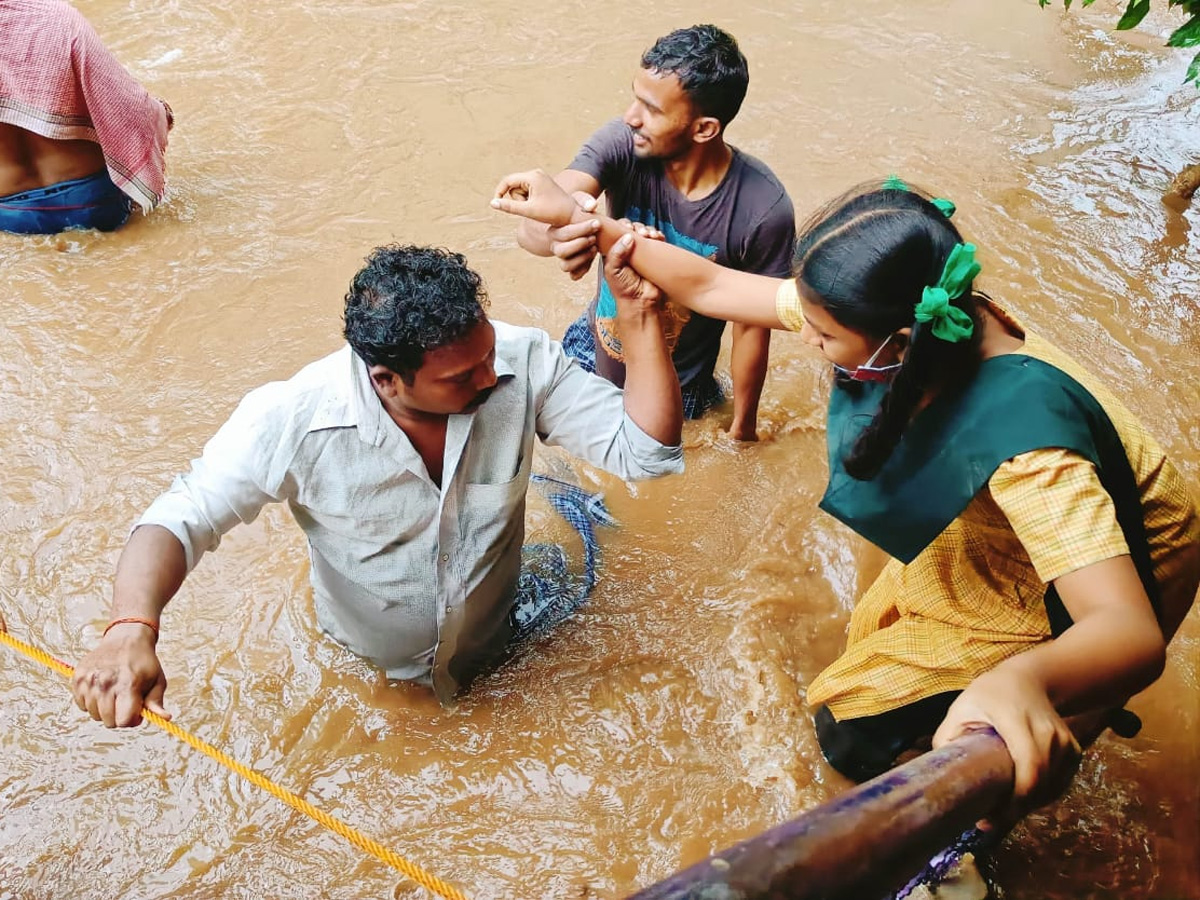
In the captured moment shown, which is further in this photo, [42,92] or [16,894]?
[42,92]

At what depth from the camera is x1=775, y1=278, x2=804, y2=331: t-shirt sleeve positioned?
229 cm

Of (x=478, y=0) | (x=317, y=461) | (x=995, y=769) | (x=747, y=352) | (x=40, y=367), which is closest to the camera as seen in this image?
(x=995, y=769)

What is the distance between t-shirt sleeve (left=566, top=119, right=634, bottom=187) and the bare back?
3039 millimetres

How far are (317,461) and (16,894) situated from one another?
146 cm

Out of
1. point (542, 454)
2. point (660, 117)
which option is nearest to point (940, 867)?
point (542, 454)

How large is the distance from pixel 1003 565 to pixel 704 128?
1.64 metres

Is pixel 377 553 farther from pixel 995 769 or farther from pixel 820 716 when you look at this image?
pixel 995 769

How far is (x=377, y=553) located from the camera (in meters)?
2.33

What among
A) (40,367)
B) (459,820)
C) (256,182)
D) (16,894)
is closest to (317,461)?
(459,820)

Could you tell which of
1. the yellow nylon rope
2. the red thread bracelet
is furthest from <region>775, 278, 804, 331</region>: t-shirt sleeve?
the red thread bracelet

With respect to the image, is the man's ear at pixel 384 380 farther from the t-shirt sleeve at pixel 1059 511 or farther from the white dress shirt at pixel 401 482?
the t-shirt sleeve at pixel 1059 511

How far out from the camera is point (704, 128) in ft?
9.59

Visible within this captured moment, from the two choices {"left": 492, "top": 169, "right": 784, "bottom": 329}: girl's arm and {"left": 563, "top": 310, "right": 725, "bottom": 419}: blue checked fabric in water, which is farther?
{"left": 563, "top": 310, "right": 725, "bottom": 419}: blue checked fabric in water

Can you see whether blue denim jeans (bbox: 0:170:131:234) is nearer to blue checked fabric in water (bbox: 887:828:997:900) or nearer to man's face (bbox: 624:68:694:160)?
man's face (bbox: 624:68:694:160)
